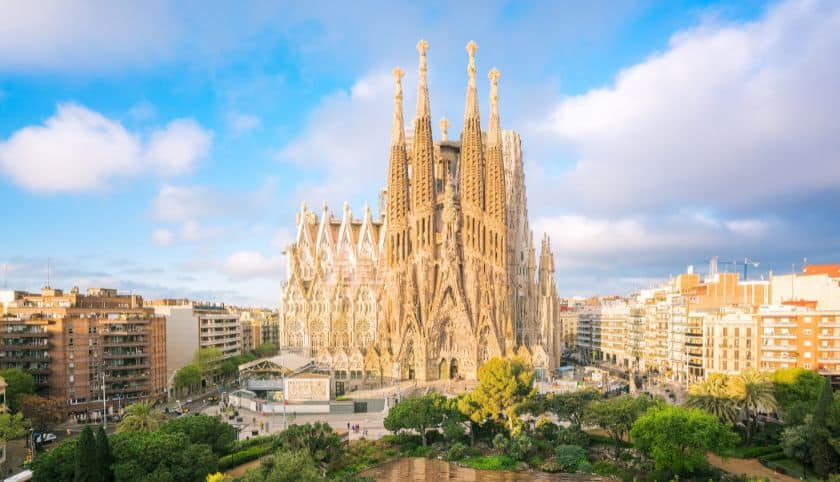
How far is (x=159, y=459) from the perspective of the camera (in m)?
24.1

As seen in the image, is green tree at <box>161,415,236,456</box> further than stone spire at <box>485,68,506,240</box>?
No

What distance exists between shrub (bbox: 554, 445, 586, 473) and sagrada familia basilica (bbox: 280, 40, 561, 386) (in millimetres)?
26001

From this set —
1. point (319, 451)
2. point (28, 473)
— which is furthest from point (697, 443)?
point (28, 473)

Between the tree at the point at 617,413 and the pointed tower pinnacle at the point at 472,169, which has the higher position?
the pointed tower pinnacle at the point at 472,169

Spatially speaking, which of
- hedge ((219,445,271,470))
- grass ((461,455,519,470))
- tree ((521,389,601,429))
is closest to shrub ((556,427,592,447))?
tree ((521,389,601,429))

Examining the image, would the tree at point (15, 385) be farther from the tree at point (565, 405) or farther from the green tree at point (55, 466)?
the tree at point (565, 405)

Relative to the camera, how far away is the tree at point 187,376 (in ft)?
188

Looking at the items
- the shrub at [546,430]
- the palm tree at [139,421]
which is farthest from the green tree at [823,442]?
the palm tree at [139,421]

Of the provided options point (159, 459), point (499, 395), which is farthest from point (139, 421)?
point (499, 395)

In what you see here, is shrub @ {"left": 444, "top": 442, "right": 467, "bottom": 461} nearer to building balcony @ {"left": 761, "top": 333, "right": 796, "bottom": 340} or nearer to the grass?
the grass

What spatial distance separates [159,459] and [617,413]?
23.1 meters

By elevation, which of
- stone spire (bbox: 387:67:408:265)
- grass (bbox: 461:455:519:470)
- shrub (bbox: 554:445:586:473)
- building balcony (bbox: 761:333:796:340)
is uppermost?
stone spire (bbox: 387:67:408:265)

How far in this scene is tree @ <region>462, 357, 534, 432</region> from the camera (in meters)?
35.7

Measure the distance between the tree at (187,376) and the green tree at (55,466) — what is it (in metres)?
34.1
